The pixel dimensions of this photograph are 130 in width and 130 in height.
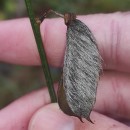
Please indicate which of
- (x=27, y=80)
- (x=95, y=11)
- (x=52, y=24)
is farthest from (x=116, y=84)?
(x=27, y=80)

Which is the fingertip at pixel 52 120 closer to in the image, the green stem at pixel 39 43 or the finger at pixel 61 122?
the finger at pixel 61 122

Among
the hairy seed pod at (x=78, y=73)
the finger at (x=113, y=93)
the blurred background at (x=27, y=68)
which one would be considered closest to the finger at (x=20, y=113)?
the finger at (x=113, y=93)

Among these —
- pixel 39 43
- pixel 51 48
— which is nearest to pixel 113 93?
pixel 51 48

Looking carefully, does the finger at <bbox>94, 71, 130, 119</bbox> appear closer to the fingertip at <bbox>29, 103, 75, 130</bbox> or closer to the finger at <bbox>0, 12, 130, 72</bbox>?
the finger at <bbox>0, 12, 130, 72</bbox>

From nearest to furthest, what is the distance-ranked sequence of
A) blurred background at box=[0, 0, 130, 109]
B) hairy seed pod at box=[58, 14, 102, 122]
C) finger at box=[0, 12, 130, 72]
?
hairy seed pod at box=[58, 14, 102, 122], finger at box=[0, 12, 130, 72], blurred background at box=[0, 0, 130, 109]

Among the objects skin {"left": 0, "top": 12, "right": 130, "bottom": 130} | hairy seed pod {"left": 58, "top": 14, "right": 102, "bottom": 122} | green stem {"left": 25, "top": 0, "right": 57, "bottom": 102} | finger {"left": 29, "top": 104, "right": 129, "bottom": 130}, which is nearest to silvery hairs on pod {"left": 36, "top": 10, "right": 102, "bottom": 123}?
hairy seed pod {"left": 58, "top": 14, "right": 102, "bottom": 122}

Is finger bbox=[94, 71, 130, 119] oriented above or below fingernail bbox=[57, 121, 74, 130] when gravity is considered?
below

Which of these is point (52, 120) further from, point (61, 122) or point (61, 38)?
point (61, 38)
